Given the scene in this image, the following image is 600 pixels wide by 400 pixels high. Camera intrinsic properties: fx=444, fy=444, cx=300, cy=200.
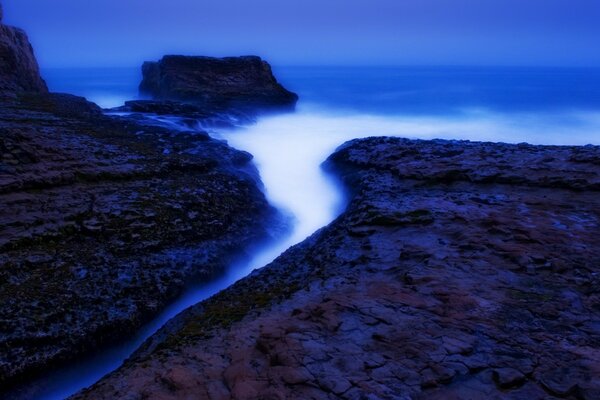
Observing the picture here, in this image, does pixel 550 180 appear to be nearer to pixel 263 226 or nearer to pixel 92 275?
pixel 263 226

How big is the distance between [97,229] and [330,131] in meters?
12.5

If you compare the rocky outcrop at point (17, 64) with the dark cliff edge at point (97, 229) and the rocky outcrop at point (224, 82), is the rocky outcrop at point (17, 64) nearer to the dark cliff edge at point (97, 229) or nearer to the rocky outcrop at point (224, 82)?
the dark cliff edge at point (97, 229)

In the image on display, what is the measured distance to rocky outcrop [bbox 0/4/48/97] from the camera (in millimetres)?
13430

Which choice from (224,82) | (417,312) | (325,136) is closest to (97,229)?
(417,312)

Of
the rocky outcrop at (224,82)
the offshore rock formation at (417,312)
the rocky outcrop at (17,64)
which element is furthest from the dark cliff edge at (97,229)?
the rocky outcrop at (224,82)

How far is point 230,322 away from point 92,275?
2074 mm

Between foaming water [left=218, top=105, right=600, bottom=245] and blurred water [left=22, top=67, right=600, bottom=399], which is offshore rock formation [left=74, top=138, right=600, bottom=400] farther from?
foaming water [left=218, top=105, right=600, bottom=245]

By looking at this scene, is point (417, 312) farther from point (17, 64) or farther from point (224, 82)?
point (224, 82)

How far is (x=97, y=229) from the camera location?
582cm

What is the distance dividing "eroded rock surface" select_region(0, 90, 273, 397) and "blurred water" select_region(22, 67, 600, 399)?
0.81ft

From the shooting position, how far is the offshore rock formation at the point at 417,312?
3.10 metres

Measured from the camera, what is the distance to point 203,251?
20.9 feet

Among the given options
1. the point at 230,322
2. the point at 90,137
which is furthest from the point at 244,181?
the point at 230,322

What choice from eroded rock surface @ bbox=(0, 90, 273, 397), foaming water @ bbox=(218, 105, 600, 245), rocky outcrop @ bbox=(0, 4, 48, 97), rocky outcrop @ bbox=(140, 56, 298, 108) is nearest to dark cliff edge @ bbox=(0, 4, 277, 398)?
eroded rock surface @ bbox=(0, 90, 273, 397)
